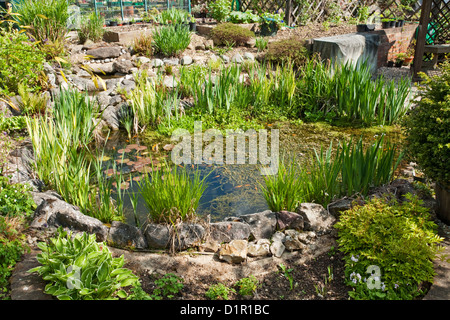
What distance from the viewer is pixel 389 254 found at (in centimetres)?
240

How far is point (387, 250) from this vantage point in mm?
2438

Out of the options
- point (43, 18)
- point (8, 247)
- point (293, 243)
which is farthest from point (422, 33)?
point (8, 247)

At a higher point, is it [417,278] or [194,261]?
[417,278]

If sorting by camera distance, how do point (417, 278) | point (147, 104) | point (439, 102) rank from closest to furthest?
point (417, 278) → point (439, 102) → point (147, 104)

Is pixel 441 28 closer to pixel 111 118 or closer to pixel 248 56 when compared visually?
pixel 248 56

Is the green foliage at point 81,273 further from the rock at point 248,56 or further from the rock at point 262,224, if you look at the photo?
the rock at point 248,56

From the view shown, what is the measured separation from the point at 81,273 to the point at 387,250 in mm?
1834

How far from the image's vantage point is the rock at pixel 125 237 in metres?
2.96

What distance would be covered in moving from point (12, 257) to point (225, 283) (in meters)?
1.39

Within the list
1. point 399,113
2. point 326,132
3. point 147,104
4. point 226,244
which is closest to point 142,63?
point 147,104

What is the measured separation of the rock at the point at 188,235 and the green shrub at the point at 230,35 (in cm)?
666

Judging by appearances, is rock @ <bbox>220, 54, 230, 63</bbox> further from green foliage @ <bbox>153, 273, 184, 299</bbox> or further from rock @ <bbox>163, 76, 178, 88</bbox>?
green foliage @ <bbox>153, 273, 184, 299</bbox>

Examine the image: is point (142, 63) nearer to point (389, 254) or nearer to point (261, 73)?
point (261, 73)

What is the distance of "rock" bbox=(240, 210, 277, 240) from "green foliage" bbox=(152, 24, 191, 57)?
5.75 meters
